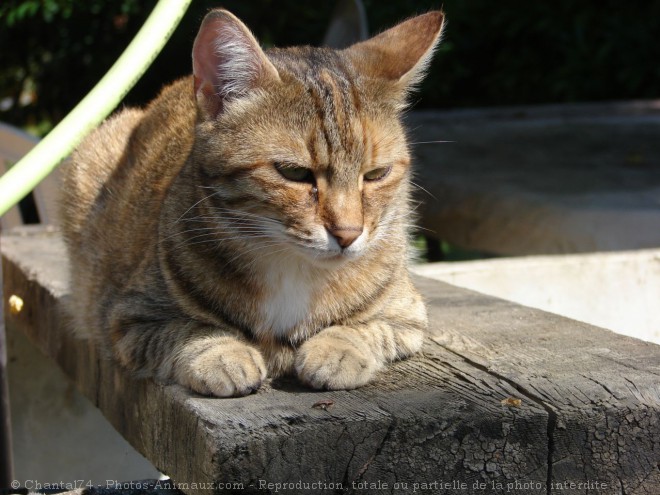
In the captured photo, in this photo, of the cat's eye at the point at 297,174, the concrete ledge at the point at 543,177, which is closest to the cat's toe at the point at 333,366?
the cat's eye at the point at 297,174

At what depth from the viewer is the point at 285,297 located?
9.53ft

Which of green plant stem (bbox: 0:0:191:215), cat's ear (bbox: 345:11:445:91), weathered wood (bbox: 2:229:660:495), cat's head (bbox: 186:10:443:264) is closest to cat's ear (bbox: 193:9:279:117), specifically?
cat's head (bbox: 186:10:443:264)

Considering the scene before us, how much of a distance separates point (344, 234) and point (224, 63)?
606mm

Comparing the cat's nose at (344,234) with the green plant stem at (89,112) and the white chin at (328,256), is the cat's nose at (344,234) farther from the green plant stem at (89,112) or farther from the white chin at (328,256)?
the green plant stem at (89,112)

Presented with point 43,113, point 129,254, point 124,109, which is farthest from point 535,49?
point 129,254

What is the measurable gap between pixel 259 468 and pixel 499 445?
0.57m

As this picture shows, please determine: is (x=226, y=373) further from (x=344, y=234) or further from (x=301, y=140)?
(x=301, y=140)

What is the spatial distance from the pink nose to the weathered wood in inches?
14.7

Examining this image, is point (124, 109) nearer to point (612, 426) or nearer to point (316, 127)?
point (316, 127)

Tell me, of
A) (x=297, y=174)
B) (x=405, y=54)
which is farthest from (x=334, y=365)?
(x=405, y=54)

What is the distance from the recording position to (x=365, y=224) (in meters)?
2.74

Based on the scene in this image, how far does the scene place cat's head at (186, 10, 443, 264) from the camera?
268cm

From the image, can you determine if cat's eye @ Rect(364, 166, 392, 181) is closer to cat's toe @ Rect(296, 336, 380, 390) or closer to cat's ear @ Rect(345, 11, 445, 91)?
cat's ear @ Rect(345, 11, 445, 91)

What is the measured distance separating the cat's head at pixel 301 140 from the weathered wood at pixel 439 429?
429 mm
